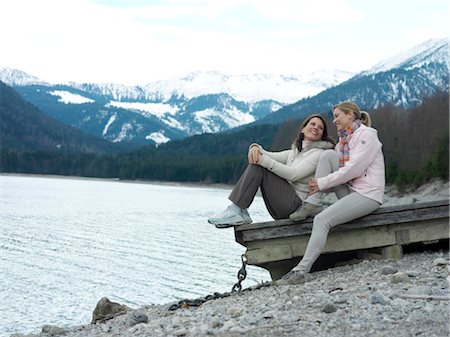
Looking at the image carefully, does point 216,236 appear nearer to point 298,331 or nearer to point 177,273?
point 177,273

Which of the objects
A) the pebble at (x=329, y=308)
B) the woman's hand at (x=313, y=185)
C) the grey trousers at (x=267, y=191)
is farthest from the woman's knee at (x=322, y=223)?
the pebble at (x=329, y=308)

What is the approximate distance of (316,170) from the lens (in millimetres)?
9258

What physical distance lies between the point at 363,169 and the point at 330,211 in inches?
26.3

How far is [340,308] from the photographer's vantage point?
287 inches

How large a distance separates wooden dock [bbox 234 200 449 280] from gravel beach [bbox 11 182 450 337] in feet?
0.82

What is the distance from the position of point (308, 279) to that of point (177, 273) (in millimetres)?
18213

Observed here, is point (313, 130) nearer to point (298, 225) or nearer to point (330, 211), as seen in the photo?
point (330, 211)

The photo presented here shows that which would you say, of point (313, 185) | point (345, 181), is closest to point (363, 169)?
point (345, 181)

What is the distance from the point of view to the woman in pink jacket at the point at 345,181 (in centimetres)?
896

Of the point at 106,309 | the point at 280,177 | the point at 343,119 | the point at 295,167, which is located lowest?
the point at 106,309

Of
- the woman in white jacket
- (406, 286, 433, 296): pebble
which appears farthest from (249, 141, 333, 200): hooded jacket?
(406, 286, 433, 296): pebble

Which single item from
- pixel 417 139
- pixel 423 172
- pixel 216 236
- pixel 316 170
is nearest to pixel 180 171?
pixel 417 139

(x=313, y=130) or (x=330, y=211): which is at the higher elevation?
(x=313, y=130)

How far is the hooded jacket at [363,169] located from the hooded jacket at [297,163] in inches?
14.3
